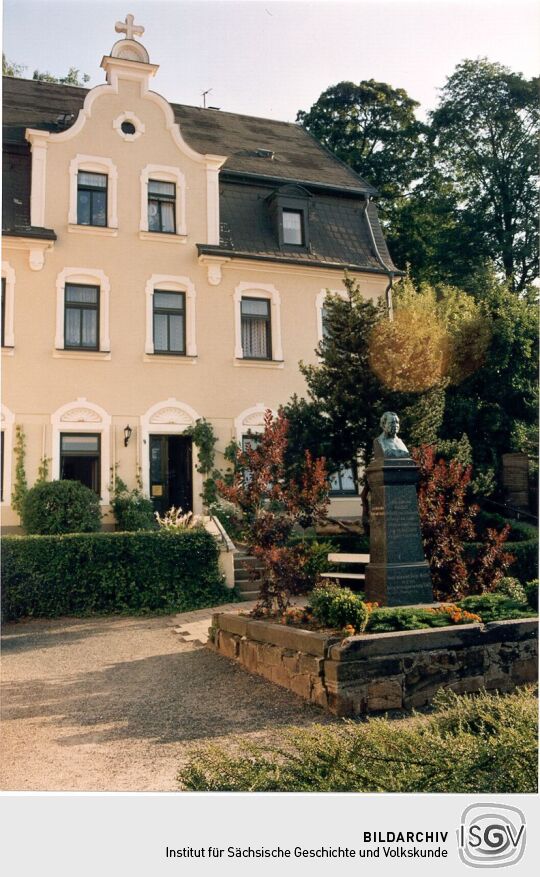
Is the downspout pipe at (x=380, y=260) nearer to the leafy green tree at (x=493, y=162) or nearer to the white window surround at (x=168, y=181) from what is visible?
the leafy green tree at (x=493, y=162)

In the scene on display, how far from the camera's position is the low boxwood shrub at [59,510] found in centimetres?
1359

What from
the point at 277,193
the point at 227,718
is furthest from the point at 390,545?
the point at 277,193

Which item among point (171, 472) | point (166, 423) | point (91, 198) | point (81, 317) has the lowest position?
point (171, 472)

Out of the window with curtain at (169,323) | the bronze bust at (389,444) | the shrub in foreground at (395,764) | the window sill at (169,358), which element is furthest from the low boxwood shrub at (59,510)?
the shrub in foreground at (395,764)

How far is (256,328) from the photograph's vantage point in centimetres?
1803

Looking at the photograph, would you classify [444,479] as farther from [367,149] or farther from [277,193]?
[367,149]

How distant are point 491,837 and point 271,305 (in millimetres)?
15972

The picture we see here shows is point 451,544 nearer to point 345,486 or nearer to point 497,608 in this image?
point 497,608

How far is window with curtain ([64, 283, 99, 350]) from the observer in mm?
16125

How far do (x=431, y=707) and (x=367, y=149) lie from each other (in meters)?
23.2

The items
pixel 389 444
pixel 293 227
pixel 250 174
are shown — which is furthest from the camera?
pixel 293 227

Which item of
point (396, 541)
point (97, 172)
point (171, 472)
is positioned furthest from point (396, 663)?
point (97, 172)

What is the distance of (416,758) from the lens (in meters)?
3.63

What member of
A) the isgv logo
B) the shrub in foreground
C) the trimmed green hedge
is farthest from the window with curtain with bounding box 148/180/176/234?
the isgv logo
